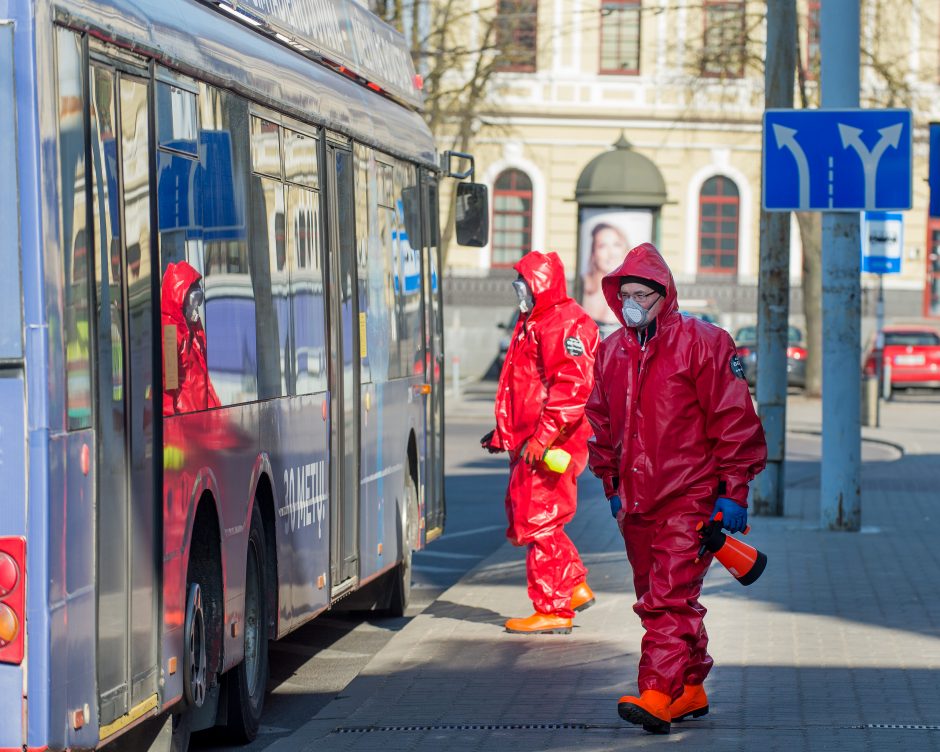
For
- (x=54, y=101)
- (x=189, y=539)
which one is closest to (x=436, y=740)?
(x=189, y=539)

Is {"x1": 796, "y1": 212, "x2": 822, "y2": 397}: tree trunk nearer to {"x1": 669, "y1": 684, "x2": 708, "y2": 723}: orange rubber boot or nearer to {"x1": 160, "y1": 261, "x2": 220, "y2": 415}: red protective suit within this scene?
{"x1": 669, "y1": 684, "x2": 708, "y2": 723}: orange rubber boot

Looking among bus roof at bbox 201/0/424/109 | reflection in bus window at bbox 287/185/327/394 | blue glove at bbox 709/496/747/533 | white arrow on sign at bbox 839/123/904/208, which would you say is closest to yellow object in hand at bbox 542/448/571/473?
reflection in bus window at bbox 287/185/327/394

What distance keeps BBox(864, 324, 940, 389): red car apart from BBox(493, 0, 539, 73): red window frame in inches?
354

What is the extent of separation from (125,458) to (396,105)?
587 cm

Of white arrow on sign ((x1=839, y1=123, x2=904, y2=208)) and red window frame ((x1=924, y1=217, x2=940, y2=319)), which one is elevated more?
white arrow on sign ((x1=839, y1=123, x2=904, y2=208))

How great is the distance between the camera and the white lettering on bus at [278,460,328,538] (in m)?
8.34

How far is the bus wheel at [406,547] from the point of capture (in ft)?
36.9

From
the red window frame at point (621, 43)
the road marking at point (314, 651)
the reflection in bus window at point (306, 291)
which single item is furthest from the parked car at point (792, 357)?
the reflection in bus window at point (306, 291)

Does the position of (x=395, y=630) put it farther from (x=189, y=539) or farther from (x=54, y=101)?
(x=54, y=101)

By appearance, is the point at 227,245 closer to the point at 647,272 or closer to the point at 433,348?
the point at 647,272

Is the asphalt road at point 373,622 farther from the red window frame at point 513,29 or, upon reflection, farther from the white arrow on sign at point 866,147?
the red window frame at point 513,29

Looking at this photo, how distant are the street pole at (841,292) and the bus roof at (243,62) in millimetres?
4252

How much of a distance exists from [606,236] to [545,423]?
77.6 ft

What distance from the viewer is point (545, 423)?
10.0m
